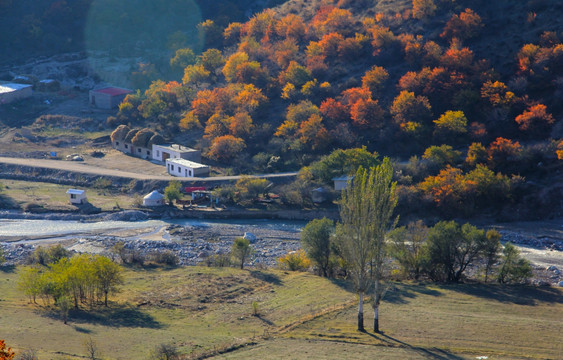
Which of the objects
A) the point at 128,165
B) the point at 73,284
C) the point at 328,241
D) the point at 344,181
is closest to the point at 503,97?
the point at 344,181

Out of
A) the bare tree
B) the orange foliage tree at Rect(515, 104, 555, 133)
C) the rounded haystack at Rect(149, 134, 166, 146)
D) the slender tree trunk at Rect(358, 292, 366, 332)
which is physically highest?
the orange foliage tree at Rect(515, 104, 555, 133)

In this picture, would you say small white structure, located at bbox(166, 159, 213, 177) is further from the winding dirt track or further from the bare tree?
the bare tree

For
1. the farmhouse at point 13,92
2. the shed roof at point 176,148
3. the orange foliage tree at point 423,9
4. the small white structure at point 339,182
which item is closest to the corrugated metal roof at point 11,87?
the farmhouse at point 13,92

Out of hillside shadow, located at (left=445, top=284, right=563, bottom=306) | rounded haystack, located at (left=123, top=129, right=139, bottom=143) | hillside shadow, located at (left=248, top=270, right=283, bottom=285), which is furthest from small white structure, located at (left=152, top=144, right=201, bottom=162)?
hillside shadow, located at (left=445, top=284, right=563, bottom=306)

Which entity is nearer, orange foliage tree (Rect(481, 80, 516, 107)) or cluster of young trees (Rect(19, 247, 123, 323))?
cluster of young trees (Rect(19, 247, 123, 323))

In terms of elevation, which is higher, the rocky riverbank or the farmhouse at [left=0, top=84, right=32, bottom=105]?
the farmhouse at [left=0, top=84, right=32, bottom=105]

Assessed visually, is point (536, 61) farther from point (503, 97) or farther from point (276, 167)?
point (276, 167)

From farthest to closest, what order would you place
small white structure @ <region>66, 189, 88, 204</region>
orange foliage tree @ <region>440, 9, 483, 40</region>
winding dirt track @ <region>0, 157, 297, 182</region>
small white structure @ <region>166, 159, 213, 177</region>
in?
orange foliage tree @ <region>440, 9, 483, 40</region> < small white structure @ <region>166, 159, 213, 177</region> < winding dirt track @ <region>0, 157, 297, 182</region> < small white structure @ <region>66, 189, 88, 204</region>

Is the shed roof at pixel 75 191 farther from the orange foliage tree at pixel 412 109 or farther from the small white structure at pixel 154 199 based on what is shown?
the orange foliage tree at pixel 412 109
